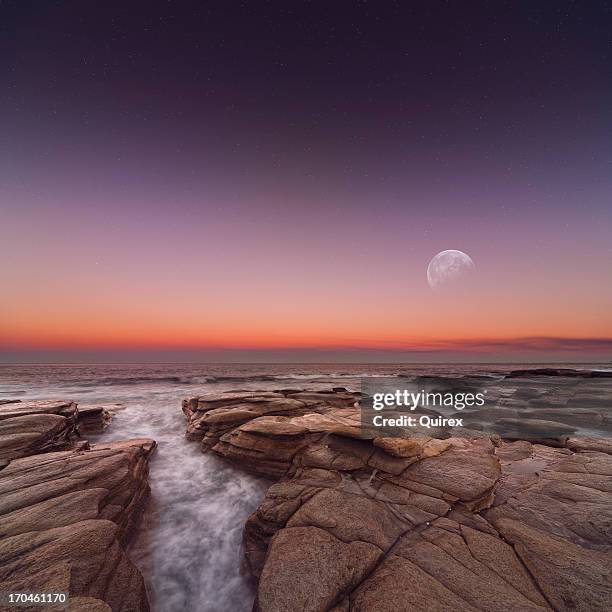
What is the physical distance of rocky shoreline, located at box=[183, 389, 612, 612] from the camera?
4.20 m

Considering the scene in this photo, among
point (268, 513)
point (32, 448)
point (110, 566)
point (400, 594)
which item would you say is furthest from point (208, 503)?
point (400, 594)

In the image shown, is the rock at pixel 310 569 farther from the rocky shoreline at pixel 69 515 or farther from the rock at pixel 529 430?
the rock at pixel 529 430

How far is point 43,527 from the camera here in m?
4.87

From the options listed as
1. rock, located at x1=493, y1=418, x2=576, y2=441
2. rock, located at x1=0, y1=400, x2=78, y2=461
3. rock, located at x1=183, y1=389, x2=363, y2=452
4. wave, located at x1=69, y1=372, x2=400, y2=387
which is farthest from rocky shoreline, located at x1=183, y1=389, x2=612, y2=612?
wave, located at x1=69, y1=372, x2=400, y2=387

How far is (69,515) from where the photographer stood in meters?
5.25

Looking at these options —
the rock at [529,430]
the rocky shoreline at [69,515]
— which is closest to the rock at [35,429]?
the rocky shoreline at [69,515]

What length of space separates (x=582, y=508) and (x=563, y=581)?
8.95ft

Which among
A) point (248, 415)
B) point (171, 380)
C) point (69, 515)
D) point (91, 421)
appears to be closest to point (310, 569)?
point (69, 515)

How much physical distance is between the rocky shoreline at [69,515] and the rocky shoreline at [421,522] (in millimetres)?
2435

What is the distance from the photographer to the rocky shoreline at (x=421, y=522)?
4.20m

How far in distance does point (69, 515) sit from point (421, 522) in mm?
6819

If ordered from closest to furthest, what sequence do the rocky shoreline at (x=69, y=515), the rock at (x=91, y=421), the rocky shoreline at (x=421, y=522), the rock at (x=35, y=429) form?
the rocky shoreline at (x=69, y=515) < the rocky shoreline at (x=421, y=522) < the rock at (x=35, y=429) < the rock at (x=91, y=421)

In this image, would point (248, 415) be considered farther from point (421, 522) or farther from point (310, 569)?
point (421, 522)

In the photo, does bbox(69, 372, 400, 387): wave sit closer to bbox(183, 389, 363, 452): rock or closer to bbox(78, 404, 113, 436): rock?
bbox(78, 404, 113, 436): rock
